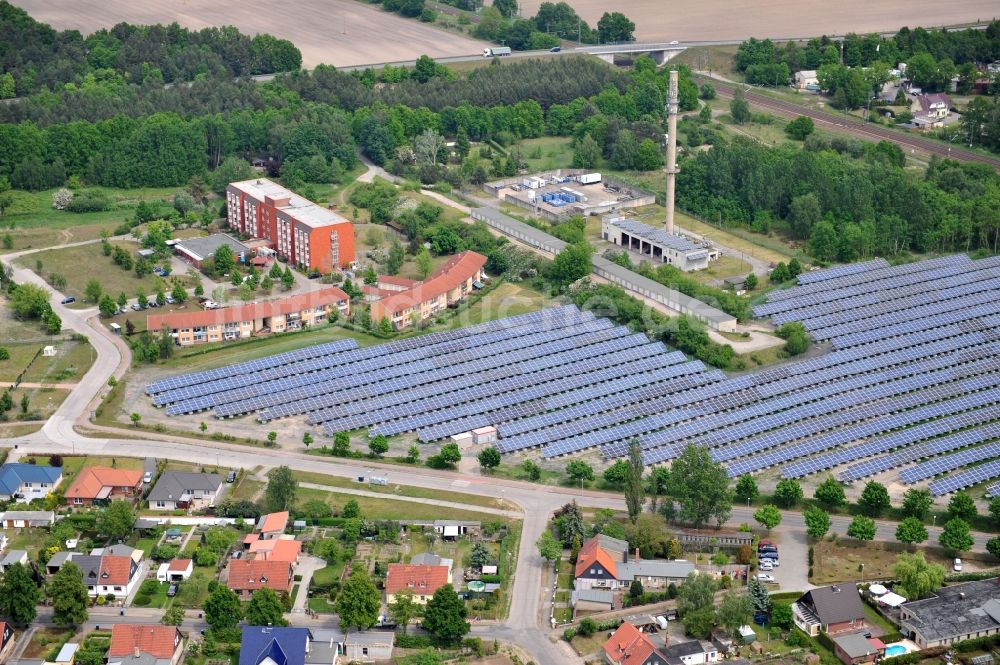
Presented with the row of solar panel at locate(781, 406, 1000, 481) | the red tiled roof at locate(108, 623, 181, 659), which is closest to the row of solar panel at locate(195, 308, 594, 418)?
the row of solar panel at locate(781, 406, 1000, 481)

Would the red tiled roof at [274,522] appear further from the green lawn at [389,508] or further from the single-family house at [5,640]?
the single-family house at [5,640]

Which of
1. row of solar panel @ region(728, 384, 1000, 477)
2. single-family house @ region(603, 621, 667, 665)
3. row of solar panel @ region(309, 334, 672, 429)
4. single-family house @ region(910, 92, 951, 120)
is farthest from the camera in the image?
single-family house @ region(910, 92, 951, 120)

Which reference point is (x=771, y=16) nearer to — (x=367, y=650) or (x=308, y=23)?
(x=308, y=23)

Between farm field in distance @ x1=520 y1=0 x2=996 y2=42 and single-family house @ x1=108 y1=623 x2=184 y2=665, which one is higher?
farm field in distance @ x1=520 y1=0 x2=996 y2=42

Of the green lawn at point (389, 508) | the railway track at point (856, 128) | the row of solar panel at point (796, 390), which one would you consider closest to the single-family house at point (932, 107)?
the railway track at point (856, 128)

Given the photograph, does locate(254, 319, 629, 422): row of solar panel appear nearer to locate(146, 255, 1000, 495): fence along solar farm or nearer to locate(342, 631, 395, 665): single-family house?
locate(146, 255, 1000, 495): fence along solar farm

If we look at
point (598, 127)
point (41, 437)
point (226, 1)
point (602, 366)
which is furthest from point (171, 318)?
point (226, 1)

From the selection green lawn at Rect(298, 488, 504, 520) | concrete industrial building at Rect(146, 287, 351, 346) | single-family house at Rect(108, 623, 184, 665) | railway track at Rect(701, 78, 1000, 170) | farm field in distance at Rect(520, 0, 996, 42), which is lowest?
single-family house at Rect(108, 623, 184, 665)
